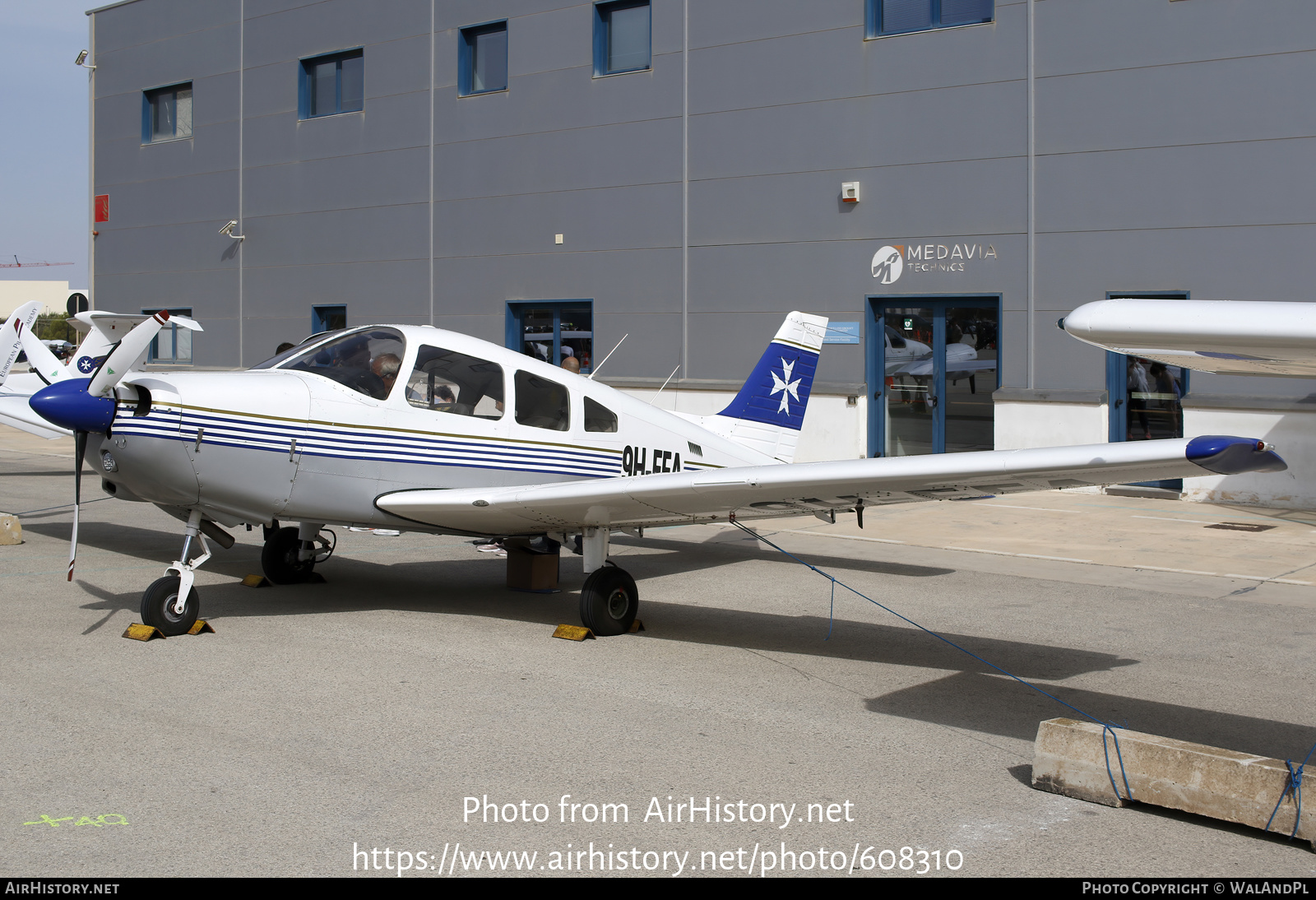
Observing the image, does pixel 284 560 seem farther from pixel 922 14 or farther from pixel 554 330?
pixel 922 14

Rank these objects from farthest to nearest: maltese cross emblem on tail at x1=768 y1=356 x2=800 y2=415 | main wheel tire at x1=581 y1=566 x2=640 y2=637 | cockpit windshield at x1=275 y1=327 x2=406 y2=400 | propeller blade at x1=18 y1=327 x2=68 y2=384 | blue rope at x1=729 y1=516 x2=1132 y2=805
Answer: propeller blade at x1=18 y1=327 x2=68 y2=384 < maltese cross emblem on tail at x1=768 y1=356 x2=800 y2=415 < cockpit windshield at x1=275 y1=327 x2=406 y2=400 < main wheel tire at x1=581 y1=566 x2=640 y2=637 < blue rope at x1=729 y1=516 x2=1132 y2=805

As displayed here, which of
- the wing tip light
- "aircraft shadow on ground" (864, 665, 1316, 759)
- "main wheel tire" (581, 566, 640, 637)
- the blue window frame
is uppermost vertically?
the blue window frame

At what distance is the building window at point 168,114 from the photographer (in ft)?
83.1

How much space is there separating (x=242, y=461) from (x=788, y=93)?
1187cm

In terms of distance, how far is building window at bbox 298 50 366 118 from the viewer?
21.9 meters

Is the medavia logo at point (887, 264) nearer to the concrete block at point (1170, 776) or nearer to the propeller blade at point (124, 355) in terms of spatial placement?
the propeller blade at point (124, 355)

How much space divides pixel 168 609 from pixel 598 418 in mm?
3110

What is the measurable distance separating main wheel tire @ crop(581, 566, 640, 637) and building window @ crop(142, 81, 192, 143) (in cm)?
2159

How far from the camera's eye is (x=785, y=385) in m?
10.2

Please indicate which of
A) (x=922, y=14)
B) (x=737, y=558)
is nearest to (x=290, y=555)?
(x=737, y=558)

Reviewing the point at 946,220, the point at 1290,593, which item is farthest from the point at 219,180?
the point at 1290,593

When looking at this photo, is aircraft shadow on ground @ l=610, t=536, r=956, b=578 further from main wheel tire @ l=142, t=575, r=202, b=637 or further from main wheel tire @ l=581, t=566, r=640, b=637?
main wheel tire @ l=142, t=575, r=202, b=637

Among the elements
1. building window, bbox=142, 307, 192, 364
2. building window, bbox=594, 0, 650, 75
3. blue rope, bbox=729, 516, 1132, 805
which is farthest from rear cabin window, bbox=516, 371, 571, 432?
building window, bbox=142, 307, 192, 364

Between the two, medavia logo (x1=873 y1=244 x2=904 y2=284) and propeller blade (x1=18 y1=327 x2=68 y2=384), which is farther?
medavia logo (x1=873 y1=244 x2=904 y2=284)
